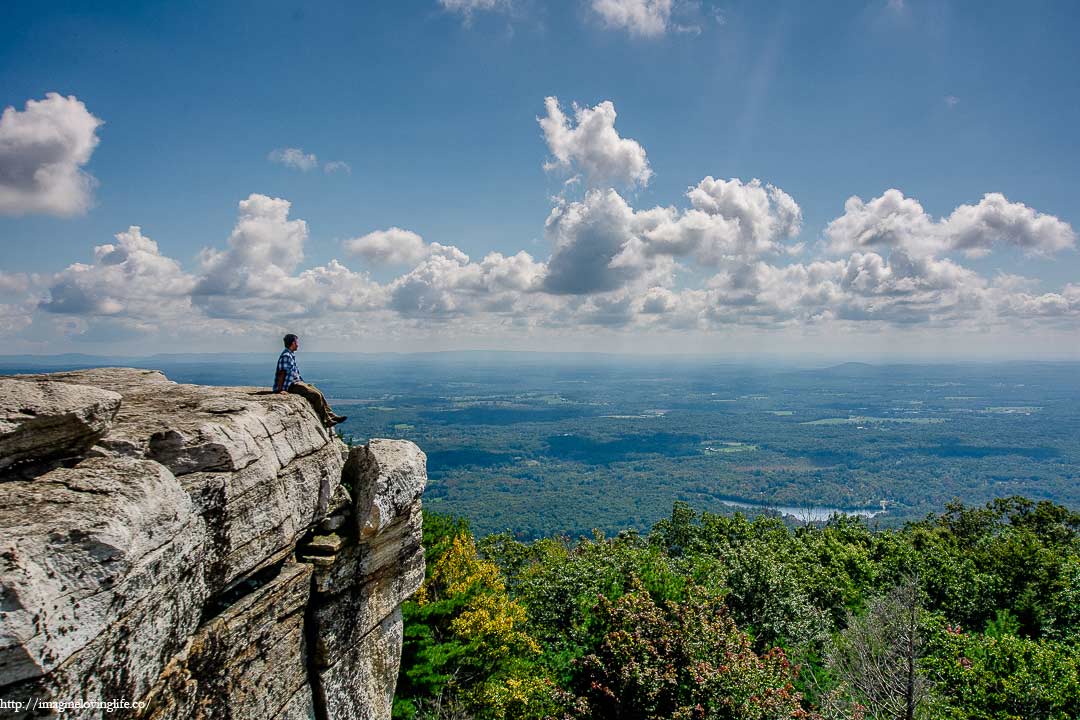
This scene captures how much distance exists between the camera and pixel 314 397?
14836 mm

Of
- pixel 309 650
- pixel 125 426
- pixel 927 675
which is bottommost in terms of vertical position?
pixel 927 675

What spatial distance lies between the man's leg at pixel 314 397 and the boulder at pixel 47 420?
17.7ft

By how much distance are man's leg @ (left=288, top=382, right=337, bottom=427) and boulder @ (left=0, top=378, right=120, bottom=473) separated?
5386 millimetres

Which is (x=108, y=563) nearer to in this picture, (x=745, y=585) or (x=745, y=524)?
(x=745, y=585)

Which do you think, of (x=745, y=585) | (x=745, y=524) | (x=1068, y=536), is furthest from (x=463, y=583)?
(x=1068, y=536)

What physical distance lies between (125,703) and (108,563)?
232 centimetres

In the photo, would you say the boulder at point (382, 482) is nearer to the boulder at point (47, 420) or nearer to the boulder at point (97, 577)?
the boulder at point (97, 577)

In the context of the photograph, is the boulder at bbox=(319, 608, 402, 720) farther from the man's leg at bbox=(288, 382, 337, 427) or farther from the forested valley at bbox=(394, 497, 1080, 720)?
the man's leg at bbox=(288, 382, 337, 427)

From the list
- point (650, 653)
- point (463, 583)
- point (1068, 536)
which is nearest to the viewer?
point (650, 653)

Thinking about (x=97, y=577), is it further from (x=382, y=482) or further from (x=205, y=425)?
(x=382, y=482)

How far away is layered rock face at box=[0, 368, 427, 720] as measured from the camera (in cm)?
699

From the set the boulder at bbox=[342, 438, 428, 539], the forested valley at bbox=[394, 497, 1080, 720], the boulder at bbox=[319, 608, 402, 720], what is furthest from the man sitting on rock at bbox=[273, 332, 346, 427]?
the forested valley at bbox=[394, 497, 1080, 720]

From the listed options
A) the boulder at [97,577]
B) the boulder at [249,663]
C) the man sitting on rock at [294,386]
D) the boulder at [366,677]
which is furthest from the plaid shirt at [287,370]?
the boulder at [366,677]

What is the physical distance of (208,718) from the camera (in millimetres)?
9875
